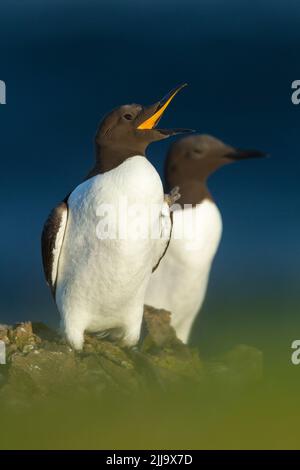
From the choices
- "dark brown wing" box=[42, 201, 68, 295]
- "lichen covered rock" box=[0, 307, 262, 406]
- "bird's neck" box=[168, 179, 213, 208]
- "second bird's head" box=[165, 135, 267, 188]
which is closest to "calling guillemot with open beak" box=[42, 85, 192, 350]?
"dark brown wing" box=[42, 201, 68, 295]

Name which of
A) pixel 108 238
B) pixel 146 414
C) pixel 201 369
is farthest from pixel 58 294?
pixel 146 414

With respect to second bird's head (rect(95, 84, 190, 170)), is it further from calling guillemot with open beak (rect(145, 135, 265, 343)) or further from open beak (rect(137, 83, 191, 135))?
calling guillemot with open beak (rect(145, 135, 265, 343))

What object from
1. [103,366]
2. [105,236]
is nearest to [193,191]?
[105,236]

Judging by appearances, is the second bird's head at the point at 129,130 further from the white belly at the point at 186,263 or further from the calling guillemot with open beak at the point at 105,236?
the white belly at the point at 186,263

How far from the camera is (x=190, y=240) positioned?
23.4ft

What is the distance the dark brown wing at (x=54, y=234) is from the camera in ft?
18.7

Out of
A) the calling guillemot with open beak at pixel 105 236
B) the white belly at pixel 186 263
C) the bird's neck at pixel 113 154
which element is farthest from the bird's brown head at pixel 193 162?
the bird's neck at pixel 113 154

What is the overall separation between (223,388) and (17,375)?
1.11 meters

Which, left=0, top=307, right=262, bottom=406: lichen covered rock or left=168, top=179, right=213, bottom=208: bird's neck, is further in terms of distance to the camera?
left=168, top=179, right=213, bottom=208: bird's neck

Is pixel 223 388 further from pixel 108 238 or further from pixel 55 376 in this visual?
pixel 108 238

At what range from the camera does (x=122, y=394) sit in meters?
4.77

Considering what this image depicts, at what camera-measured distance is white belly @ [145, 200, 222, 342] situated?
7.14 metres

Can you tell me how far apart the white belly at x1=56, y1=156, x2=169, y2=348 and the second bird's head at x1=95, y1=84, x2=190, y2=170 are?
3.7 inches

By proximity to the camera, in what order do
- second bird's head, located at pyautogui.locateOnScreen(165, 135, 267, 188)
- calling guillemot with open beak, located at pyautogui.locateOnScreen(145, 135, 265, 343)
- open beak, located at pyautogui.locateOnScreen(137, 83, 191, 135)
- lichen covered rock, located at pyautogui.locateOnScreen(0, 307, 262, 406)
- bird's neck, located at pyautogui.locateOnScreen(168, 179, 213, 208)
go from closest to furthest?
lichen covered rock, located at pyautogui.locateOnScreen(0, 307, 262, 406), open beak, located at pyautogui.locateOnScreen(137, 83, 191, 135), second bird's head, located at pyautogui.locateOnScreen(165, 135, 267, 188), calling guillemot with open beak, located at pyautogui.locateOnScreen(145, 135, 265, 343), bird's neck, located at pyautogui.locateOnScreen(168, 179, 213, 208)
